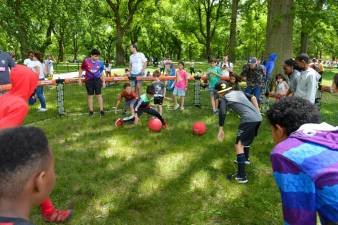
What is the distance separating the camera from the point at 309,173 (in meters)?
2.27

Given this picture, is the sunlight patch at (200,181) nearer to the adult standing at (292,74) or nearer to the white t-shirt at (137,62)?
the adult standing at (292,74)

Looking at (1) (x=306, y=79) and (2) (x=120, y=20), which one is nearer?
(1) (x=306, y=79)

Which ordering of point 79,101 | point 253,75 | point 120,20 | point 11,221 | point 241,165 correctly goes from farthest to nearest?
point 120,20, point 79,101, point 253,75, point 241,165, point 11,221

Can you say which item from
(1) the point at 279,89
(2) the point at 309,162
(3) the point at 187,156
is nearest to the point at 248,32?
(1) the point at 279,89

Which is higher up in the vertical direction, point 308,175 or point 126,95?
point 308,175

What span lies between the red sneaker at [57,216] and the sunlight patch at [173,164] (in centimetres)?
209

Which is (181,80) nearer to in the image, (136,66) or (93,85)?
(136,66)

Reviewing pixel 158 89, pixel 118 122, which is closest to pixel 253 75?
pixel 158 89

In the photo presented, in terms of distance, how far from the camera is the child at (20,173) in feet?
5.43

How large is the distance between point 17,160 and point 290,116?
193 centimetres

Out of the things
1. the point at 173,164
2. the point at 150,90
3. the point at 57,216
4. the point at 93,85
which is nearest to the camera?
the point at 57,216

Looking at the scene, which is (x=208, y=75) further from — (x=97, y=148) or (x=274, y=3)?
(x=97, y=148)

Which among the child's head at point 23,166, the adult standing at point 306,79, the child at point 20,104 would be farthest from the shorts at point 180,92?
the child's head at point 23,166

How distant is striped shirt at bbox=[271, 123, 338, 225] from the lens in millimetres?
2264
